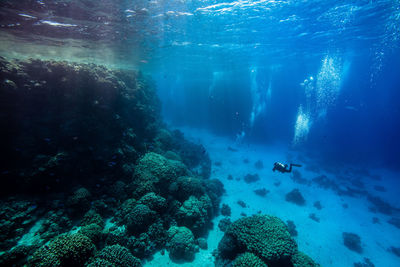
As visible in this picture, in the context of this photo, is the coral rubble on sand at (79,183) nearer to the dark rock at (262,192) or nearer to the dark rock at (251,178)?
the dark rock at (262,192)

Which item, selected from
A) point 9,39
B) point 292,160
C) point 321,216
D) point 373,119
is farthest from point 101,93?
point 373,119

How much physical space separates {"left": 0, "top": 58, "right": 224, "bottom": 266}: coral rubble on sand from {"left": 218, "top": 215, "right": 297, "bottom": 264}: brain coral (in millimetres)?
1945

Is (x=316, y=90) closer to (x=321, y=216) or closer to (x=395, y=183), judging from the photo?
(x=395, y=183)

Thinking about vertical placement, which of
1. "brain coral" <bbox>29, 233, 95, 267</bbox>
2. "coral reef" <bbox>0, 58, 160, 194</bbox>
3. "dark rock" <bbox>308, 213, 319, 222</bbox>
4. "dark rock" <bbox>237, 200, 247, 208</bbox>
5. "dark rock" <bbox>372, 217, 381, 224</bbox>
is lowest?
"dark rock" <bbox>372, 217, 381, 224</bbox>

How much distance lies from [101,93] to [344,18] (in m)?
22.3

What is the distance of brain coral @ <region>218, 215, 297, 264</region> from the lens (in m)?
7.00

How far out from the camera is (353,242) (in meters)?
13.4

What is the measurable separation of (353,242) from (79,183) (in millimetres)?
20147

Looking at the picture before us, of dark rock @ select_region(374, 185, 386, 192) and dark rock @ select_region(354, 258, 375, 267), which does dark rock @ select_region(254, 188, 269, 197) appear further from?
dark rock @ select_region(374, 185, 386, 192)

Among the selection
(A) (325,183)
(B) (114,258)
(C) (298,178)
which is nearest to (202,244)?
(B) (114,258)

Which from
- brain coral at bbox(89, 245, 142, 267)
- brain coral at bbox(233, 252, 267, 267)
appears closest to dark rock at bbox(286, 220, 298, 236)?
brain coral at bbox(233, 252, 267, 267)

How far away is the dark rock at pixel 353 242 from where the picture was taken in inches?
524

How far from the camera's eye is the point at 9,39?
1363 centimetres

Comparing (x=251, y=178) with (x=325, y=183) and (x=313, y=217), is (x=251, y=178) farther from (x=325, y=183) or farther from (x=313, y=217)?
(x=325, y=183)
